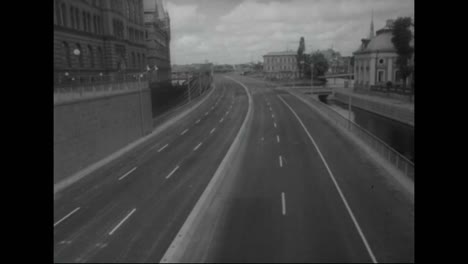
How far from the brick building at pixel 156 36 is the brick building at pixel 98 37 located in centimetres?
513

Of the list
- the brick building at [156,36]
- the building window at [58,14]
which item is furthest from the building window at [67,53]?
the brick building at [156,36]

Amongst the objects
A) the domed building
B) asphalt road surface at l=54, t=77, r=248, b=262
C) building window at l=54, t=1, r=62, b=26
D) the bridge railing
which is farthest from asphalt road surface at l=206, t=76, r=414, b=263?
the domed building

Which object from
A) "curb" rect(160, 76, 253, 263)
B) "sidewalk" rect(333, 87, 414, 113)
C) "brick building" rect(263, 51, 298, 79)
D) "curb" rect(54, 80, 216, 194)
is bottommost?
"curb" rect(160, 76, 253, 263)

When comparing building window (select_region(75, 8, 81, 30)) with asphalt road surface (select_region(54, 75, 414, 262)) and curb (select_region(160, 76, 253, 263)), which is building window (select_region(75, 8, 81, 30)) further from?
curb (select_region(160, 76, 253, 263))

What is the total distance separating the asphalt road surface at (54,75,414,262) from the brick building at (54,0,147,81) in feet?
56.0

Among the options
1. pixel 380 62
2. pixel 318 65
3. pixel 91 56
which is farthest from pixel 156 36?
pixel 318 65

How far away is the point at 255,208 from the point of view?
1723cm

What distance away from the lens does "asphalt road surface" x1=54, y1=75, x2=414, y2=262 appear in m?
13.1

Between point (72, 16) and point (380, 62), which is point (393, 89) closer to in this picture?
point (380, 62)

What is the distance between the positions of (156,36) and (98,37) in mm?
25332
